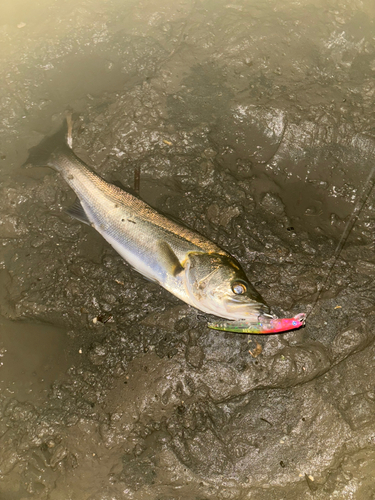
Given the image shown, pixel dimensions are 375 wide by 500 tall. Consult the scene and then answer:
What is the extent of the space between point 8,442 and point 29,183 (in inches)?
129

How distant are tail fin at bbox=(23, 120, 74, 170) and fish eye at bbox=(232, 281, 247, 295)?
9.59 ft

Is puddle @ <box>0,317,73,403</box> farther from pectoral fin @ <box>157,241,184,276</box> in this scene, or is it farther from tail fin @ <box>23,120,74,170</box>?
tail fin @ <box>23,120,74,170</box>

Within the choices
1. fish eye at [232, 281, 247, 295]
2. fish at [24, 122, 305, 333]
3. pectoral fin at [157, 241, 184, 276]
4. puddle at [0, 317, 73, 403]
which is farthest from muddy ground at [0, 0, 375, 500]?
fish eye at [232, 281, 247, 295]

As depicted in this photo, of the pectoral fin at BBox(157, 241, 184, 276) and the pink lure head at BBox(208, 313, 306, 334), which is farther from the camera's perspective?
the pectoral fin at BBox(157, 241, 184, 276)

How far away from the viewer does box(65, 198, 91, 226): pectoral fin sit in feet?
14.3

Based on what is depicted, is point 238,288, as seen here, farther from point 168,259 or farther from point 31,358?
point 31,358

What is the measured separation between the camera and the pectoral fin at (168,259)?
12.4ft

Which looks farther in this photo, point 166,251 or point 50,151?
point 50,151

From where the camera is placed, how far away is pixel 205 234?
4359mm

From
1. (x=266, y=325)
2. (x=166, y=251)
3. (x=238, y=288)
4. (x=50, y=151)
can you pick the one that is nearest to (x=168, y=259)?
(x=166, y=251)

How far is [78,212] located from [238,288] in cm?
236

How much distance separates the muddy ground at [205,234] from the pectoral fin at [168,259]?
1.55 ft

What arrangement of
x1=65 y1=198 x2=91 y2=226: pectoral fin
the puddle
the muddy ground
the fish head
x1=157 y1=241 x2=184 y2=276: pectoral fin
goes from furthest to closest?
x1=65 y1=198 x2=91 y2=226: pectoral fin < the puddle < x1=157 y1=241 x2=184 y2=276: pectoral fin < the muddy ground < the fish head

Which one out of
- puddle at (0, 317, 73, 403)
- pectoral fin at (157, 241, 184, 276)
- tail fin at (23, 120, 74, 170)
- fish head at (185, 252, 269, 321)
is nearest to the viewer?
fish head at (185, 252, 269, 321)
